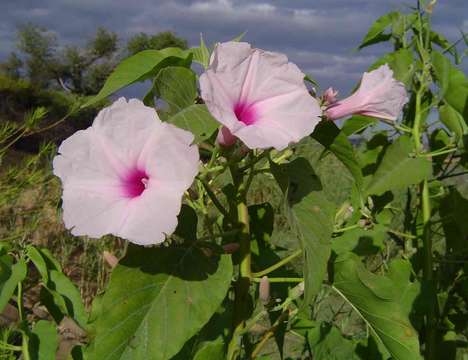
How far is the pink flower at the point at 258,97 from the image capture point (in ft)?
2.34

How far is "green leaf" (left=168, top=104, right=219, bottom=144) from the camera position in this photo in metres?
0.71

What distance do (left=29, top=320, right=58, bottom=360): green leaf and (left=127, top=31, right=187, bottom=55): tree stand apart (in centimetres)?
1473

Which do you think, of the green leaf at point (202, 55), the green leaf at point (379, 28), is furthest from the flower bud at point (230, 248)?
the green leaf at point (379, 28)

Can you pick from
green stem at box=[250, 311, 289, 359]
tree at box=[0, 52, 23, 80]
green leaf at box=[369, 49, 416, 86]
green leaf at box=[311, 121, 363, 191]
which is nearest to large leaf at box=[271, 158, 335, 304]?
green leaf at box=[311, 121, 363, 191]

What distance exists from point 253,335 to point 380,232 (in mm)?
1108

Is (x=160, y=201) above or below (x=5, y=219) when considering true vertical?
above

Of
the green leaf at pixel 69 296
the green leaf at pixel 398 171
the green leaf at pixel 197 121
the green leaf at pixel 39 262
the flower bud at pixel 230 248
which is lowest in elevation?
the green leaf at pixel 69 296

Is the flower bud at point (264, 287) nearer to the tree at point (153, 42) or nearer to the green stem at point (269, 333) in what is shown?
the green stem at point (269, 333)

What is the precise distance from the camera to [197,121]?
73cm

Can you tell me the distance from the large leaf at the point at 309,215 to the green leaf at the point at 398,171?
1.88ft

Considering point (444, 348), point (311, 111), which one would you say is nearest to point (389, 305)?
point (311, 111)

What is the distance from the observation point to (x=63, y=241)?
3.78 meters

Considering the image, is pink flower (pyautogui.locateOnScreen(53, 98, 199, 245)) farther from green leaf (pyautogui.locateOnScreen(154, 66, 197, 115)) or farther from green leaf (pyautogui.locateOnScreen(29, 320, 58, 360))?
green leaf (pyautogui.locateOnScreen(29, 320, 58, 360))

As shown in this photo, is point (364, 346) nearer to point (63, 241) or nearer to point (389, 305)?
point (389, 305)
